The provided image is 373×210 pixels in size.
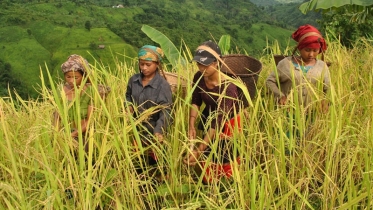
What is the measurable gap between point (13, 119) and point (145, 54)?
0.95 meters

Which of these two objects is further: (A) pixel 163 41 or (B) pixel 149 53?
(A) pixel 163 41

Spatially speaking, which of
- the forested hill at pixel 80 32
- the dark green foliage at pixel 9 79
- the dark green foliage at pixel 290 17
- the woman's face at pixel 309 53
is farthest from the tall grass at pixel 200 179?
the dark green foliage at pixel 290 17

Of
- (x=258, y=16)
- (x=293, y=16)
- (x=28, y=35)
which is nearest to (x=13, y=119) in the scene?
(x=28, y=35)

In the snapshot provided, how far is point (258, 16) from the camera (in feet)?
290

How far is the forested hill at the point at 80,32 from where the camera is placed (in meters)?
44.9

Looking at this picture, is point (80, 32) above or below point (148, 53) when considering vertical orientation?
below

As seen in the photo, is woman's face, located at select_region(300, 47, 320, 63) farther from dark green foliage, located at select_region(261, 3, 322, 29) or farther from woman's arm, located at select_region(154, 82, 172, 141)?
dark green foliage, located at select_region(261, 3, 322, 29)

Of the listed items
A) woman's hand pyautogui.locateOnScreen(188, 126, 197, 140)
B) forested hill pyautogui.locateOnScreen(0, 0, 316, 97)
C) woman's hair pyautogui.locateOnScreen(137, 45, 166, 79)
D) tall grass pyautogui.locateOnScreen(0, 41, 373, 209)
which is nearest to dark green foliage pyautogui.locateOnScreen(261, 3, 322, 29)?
forested hill pyautogui.locateOnScreen(0, 0, 316, 97)

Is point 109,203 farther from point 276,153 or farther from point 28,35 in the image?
point 28,35

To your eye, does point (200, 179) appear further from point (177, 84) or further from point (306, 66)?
point (306, 66)

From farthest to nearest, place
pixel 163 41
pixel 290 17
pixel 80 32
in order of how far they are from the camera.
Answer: pixel 290 17
pixel 80 32
pixel 163 41

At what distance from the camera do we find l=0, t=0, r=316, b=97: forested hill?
44875 mm

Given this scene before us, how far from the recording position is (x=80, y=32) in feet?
172

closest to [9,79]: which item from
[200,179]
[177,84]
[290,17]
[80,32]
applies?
[80,32]
